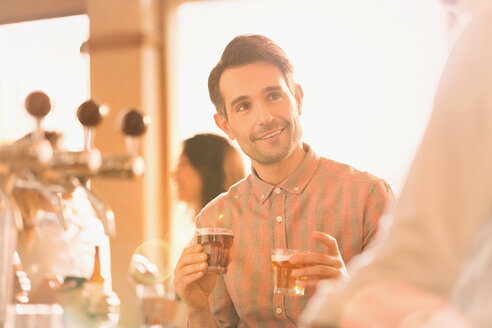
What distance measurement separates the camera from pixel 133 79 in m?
2.38

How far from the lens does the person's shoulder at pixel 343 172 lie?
4.97 feet

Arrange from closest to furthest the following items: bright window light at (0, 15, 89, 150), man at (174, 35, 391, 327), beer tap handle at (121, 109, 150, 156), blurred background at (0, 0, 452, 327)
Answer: beer tap handle at (121, 109, 150, 156)
man at (174, 35, 391, 327)
blurred background at (0, 0, 452, 327)
bright window light at (0, 15, 89, 150)

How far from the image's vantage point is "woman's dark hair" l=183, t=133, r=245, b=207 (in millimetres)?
1700

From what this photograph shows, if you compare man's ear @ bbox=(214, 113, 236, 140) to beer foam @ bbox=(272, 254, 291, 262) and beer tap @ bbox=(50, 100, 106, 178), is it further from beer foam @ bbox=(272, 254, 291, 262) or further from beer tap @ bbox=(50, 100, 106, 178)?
beer tap @ bbox=(50, 100, 106, 178)

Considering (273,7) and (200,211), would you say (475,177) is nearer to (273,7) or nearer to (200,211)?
(200,211)

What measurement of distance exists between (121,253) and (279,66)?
90 cm

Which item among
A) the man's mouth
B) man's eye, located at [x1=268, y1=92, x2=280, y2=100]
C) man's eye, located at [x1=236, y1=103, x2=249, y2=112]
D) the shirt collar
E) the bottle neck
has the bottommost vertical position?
the bottle neck

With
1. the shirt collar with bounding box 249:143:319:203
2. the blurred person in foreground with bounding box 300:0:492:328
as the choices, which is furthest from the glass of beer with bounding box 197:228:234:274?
the blurred person in foreground with bounding box 300:0:492:328

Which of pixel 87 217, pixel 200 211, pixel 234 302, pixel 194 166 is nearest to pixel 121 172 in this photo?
pixel 234 302

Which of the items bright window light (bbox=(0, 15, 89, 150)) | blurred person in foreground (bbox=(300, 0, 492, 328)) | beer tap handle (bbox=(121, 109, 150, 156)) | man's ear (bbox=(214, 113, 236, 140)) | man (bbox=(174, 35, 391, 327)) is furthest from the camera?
bright window light (bbox=(0, 15, 89, 150))

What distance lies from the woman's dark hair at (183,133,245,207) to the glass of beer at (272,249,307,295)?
1.38 ft

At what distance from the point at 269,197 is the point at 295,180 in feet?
0.26

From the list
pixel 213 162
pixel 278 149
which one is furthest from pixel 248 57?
pixel 213 162

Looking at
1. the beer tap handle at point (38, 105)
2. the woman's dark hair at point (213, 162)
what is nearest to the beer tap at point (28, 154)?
the beer tap handle at point (38, 105)
